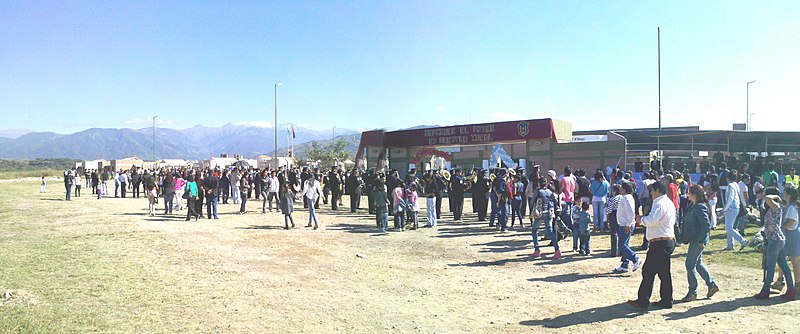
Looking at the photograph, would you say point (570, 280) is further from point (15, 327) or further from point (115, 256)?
point (115, 256)

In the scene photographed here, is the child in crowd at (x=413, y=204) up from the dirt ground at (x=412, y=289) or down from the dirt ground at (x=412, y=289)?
up

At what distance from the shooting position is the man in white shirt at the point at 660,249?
7121 mm

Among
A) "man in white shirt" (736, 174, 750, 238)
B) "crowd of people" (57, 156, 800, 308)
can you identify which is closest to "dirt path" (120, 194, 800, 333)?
"crowd of people" (57, 156, 800, 308)

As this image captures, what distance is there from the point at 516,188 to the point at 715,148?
28.3 meters

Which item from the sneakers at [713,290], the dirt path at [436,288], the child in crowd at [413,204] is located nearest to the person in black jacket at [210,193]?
the dirt path at [436,288]

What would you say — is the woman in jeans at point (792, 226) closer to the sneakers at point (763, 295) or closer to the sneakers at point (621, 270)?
the sneakers at point (763, 295)

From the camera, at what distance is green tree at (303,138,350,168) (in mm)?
63094

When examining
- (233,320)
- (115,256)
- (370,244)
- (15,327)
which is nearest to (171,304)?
(233,320)

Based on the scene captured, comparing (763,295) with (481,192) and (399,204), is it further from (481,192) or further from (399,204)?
(481,192)

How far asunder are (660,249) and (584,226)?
13.4 ft

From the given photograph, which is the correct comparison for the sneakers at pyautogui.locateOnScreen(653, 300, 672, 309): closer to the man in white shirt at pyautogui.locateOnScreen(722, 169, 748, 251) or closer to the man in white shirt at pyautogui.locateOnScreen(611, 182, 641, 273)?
the man in white shirt at pyautogui.locateOnScreen(611, 182, 641, 273)

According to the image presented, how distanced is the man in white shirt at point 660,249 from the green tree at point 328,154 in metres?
55.2

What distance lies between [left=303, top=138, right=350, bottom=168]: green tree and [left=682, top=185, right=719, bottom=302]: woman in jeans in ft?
181

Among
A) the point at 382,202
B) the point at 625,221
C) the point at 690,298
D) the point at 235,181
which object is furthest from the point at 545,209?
the point at 235,181
